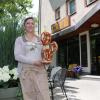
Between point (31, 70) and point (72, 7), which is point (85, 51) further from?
point (31, 70)

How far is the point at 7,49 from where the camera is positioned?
505 cm

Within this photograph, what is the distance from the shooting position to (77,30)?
1973 centimetres

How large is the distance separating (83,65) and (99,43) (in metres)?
2.44

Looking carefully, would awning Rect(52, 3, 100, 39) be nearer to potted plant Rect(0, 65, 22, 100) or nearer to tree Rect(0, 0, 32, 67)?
tree Rect(0, 0, 32, 67)

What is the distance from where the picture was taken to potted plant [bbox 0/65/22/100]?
4.66m

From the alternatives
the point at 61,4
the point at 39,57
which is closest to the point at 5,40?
the point at 39,57

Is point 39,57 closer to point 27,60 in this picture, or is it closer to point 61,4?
point 27,60

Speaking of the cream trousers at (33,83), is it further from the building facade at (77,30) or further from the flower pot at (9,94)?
the building facade at (77,30)

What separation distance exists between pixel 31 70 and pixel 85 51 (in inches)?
634

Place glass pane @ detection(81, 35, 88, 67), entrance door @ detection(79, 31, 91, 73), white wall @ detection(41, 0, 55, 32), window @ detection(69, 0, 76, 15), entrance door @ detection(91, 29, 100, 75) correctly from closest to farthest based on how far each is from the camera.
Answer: entrance door @ detection(91, 29, 100, 75)
entrance door @ detection(79, 31, 91, 73)
glass pane @ detection(81, 35, 88, 67)
window @ detection(69, 0, 76, 15)
white wall @ detection(41, 0, 55, 32)

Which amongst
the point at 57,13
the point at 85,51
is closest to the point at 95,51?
the point at 85,51

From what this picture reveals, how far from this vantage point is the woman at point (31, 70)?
Result: 13.3 ft

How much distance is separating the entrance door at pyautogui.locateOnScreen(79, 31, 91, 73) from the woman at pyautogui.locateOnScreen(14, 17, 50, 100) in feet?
49.9

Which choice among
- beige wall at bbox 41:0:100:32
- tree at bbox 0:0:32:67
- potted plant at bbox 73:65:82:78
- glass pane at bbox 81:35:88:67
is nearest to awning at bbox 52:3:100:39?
glass pane at bbox 81:35:88:67
